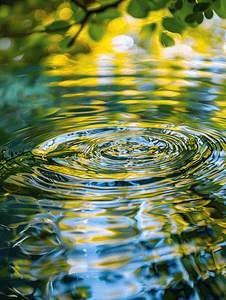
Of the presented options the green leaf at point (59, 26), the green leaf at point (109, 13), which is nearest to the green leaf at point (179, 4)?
the green leaf at point (109, 13)

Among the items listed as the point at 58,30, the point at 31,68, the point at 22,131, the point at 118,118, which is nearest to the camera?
the point at 58,30

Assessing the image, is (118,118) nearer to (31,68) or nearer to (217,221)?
(217,221)

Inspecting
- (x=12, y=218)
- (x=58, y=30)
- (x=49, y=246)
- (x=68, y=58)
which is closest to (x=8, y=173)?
(x=12, y=218)

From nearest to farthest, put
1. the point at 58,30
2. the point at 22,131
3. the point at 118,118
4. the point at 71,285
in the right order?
the point at 71,285
the point at 58,30
the point at 22,131
the point at 118,118

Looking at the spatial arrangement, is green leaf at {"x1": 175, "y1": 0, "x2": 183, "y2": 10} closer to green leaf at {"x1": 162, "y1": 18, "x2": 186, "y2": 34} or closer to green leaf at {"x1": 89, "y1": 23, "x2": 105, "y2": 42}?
green leaf at {"x1": 162, "y1": 18, "x2": 186, "y2": 34}

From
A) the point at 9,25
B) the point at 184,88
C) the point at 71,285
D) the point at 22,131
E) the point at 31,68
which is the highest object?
the point at 9,25

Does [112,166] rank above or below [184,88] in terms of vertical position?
below

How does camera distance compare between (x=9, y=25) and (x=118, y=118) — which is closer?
(x=118, y=118)

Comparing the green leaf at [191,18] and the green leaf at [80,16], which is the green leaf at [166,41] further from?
the green leaf at [80,16]

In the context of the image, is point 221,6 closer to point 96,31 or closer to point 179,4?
point 179,4
